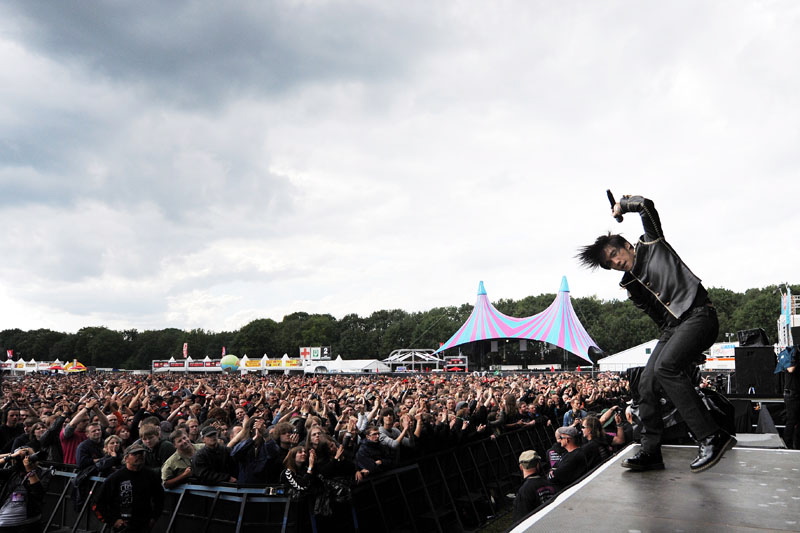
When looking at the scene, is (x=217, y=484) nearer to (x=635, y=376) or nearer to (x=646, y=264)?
(x=635, y=376)

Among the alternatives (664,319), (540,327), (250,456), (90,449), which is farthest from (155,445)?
(540,327)

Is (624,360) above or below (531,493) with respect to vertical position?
above

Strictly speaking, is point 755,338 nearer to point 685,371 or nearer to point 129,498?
point 685,371

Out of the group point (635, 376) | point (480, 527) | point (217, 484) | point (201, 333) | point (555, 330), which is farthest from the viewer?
point (201, 333)

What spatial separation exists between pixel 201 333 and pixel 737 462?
14470cm

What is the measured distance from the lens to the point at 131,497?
507 centimetres

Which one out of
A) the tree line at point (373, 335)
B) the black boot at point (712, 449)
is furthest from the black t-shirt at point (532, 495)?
the tree line at point (373, 335)

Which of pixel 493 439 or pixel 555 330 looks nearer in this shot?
pixel 493 439

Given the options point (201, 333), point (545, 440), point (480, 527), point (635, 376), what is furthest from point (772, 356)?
point (201, 333)

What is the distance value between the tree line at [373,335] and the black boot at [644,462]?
59755 millimetres

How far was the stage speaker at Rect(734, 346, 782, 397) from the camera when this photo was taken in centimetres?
966

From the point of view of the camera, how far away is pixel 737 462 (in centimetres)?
301

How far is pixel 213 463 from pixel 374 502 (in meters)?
1.92

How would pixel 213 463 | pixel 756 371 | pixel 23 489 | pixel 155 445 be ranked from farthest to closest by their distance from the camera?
pixel 756 371, pixel 155 445, pixel 213 463, pixel 23 489
